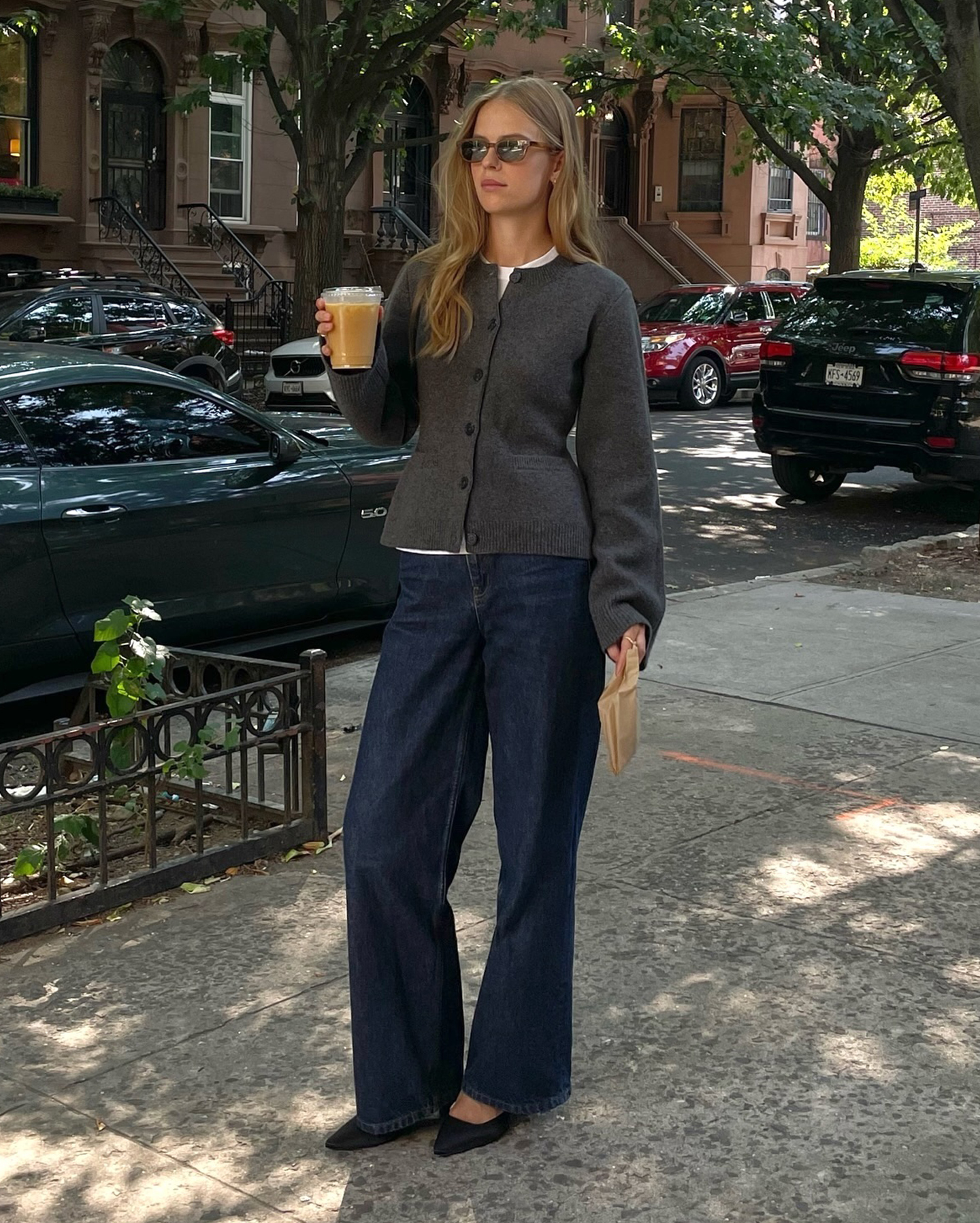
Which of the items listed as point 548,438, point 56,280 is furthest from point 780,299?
point 548,438

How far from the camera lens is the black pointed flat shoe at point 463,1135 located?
339 centimetres

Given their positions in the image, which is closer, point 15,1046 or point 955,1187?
point 955,1187

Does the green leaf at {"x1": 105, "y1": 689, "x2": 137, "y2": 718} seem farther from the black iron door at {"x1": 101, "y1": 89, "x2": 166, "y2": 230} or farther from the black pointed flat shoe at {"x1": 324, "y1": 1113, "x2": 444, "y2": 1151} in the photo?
the black iron door at {"x1": 101, "y1": 89, "x2": 166, "y2": 230}

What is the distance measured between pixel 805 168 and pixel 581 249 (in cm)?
2482

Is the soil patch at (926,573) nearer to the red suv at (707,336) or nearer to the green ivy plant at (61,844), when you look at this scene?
→ the green ivy plant at (61,844)

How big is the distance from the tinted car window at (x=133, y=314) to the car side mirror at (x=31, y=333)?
→ 840mm

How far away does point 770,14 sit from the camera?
72.9 feet

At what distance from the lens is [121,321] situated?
1706 centimetres

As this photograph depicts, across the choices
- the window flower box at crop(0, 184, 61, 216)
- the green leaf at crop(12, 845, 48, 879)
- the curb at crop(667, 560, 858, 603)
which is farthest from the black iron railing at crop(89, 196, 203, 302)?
the green leaf at crop(12, 845, 48, 879)

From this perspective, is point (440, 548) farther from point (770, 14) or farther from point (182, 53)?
point (182, 53)

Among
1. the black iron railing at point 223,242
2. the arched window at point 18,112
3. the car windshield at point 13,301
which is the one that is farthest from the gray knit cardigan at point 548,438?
the black iron railing at point 223,242

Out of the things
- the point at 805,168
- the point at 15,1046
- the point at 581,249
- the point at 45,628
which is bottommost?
the point at 15,1046

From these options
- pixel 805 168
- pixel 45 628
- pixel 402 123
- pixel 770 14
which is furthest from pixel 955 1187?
pixel 402 123

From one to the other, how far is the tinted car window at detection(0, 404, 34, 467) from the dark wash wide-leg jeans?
3748 mm
